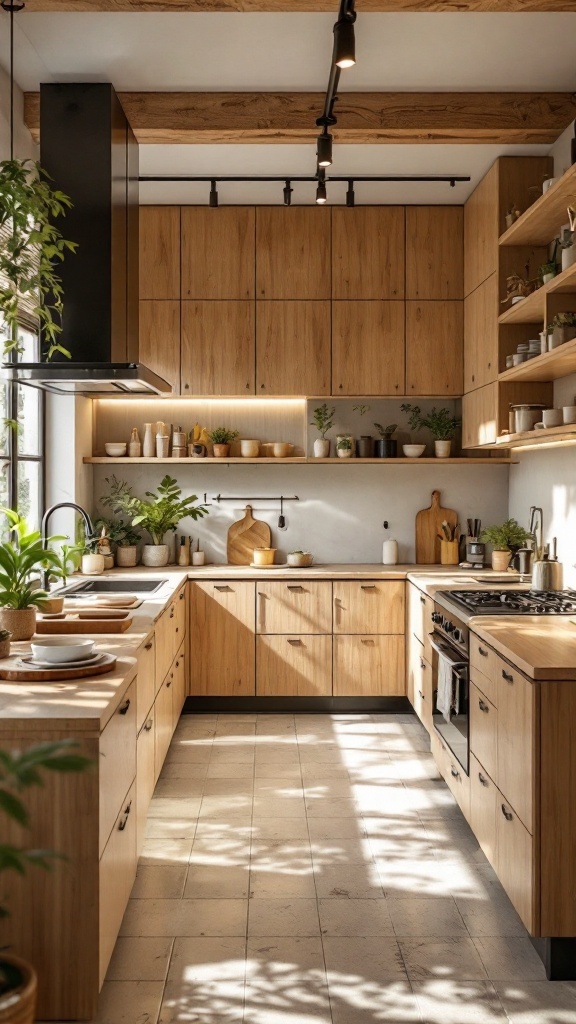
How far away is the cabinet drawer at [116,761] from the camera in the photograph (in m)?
2.33

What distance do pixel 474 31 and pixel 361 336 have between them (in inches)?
91.3

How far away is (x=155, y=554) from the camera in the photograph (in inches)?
229

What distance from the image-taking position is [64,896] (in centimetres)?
222

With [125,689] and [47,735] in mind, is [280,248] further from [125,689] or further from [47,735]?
[47,735]

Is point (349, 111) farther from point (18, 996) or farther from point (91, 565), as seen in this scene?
point (18, 996)

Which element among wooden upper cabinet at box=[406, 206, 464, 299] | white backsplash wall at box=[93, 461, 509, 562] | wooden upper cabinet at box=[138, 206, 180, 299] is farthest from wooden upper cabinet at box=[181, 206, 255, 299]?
white backsplash wall at box=[93, 461, 509, 562]

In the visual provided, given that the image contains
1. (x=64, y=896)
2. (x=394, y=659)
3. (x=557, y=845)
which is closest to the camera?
(x=64, y=896)

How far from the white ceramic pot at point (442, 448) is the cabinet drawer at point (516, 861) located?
A: 3191 millimetres

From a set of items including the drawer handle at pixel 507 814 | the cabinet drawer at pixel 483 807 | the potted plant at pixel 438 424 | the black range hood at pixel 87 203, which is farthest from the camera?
the potted plant at pixel 438 424

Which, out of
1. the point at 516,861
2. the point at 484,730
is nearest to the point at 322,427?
the point at 484,730

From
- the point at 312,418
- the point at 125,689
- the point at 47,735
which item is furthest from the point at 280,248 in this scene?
the point at 47,735

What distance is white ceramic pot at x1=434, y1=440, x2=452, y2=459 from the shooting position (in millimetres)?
5875

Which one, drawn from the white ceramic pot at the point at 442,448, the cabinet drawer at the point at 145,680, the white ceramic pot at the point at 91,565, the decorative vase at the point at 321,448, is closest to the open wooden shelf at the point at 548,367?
the white ceramic pot at the point at 442,448

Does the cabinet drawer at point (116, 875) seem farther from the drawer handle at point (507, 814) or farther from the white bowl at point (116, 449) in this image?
the white bowl at point (116, 449)
